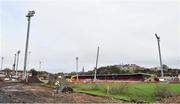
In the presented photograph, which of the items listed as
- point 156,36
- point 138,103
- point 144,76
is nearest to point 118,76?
point 144,76

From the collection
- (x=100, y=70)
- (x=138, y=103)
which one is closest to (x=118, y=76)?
(x=100, y=70)

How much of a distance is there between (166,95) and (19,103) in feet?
46.4

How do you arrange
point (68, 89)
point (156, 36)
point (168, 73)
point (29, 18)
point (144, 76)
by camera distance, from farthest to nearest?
point (168, 73) < point (144, 76) < point (156, 36) < point (29, 18) < point (68, 89)

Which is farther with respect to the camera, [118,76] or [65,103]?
[118,76]

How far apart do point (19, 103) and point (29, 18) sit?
5081 centimetres

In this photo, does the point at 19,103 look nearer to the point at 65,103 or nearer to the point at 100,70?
the point at 65,103

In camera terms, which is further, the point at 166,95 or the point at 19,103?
the point at 166,95

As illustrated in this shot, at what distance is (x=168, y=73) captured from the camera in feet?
420

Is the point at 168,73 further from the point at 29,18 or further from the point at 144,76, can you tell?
the point at 29,18

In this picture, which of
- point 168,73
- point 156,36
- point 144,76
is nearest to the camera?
point 156,36

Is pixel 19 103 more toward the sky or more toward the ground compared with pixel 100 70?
more toward the ground

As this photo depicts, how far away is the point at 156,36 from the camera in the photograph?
76.1 meters

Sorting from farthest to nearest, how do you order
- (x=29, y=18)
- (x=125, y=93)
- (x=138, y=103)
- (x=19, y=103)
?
(x=29, y=18) → (x=125, y=93) → (x=138, y=103) → (x=19, y=103)

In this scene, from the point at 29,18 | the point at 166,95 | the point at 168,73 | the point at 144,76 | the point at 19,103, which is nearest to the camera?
the point at 19,103
